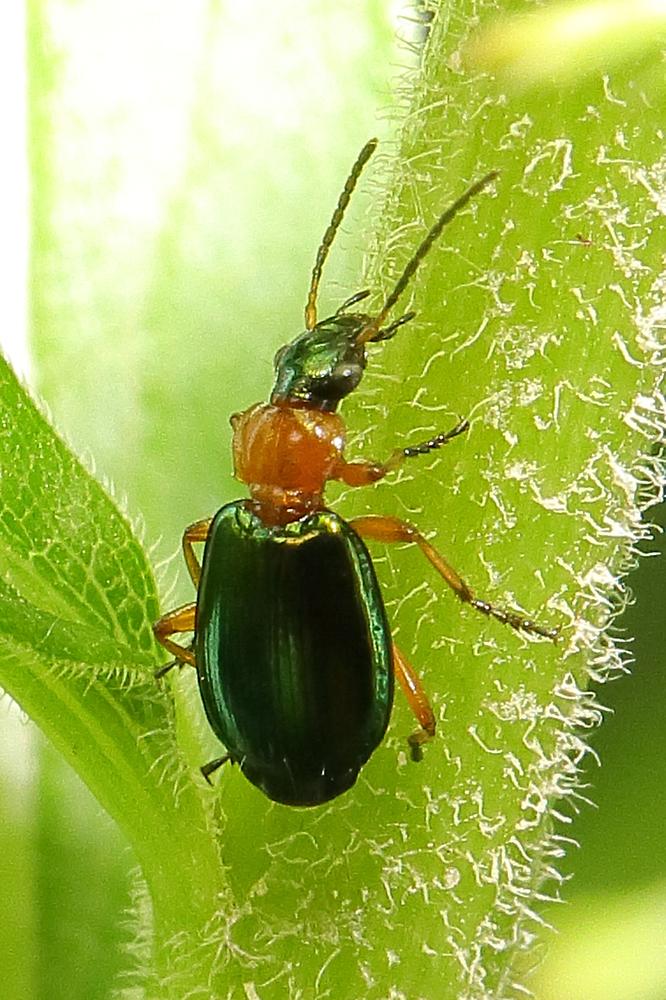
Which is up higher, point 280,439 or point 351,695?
point 280,439

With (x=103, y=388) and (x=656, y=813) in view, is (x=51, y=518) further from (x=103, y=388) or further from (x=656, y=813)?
(x=656, y=813)

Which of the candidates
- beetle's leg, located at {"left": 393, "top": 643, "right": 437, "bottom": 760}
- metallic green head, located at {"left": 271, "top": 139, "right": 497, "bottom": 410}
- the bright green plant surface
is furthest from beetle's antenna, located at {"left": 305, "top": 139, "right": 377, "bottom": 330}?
beetle's leg, located at {"left": 393, "top": 643, "right": 437, "bottom": 760}

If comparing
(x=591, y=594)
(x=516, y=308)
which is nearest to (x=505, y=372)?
(x=516, y=308)

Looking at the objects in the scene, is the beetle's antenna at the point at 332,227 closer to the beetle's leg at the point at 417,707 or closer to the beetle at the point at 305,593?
the beetle at the point at 305,593

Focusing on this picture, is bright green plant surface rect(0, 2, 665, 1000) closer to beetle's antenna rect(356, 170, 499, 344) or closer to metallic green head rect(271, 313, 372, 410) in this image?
beetle's antenna rect(356, 170, 499, 344)

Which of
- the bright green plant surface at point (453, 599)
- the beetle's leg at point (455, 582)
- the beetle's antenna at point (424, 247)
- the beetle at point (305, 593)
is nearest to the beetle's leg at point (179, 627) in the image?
the beetle at point (305, 593)

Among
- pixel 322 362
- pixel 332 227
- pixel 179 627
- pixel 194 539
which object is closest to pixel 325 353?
pixel 322 362

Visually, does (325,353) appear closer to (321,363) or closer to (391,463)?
(321,363)
